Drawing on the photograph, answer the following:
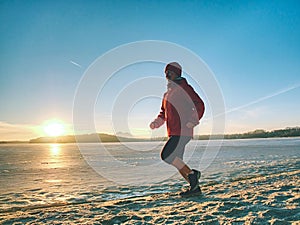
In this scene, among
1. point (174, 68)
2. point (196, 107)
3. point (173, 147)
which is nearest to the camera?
point (196, 107)

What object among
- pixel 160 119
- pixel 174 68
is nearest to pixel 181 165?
pixel 160 119

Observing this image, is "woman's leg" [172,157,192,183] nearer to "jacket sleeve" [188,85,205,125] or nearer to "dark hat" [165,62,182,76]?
"jacket sleeve" [188,85,205,125]

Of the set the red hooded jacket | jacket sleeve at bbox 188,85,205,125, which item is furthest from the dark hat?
jacket sleeve at bbox 188,85,205,125

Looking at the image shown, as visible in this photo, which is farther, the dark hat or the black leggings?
the dark hat

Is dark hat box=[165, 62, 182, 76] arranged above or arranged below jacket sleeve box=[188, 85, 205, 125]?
above

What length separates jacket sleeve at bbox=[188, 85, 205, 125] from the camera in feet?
14.6

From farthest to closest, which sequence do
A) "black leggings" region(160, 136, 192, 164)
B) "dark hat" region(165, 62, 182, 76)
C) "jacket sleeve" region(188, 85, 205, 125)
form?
"dark hat" region(165, 62, 182, 76) → "black leggings" region(160, 136, 192, 164) → "jacket sleeve" region(188, 85, 205, 125)

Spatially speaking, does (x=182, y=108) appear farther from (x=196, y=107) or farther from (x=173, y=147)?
(x=173, y=147)

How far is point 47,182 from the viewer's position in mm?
6504

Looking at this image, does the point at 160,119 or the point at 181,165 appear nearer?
the point at 181,165

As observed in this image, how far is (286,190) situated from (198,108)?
1.89 meters

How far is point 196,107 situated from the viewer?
4492 mm

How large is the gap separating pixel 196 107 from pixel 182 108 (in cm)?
22

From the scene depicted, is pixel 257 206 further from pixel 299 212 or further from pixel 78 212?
pixel 78 212
